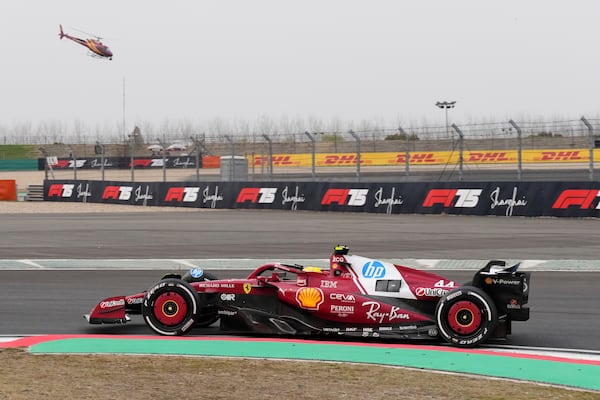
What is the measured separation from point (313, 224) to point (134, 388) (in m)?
19.8

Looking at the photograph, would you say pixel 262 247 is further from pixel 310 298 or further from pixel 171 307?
pixel 310 298

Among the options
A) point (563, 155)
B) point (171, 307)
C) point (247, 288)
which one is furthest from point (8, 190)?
point (247, 288)

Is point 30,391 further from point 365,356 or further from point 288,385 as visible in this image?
point 365,356

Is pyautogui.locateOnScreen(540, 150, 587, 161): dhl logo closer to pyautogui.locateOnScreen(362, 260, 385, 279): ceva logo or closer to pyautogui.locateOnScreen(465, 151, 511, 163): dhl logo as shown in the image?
pyautogui.locateOnScreen(465, 151, 511, 163): dhl logo

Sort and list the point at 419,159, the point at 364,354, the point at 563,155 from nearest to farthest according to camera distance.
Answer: the point at 364,354
the point at 563,155
the point at 419,159

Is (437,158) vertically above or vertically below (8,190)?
above

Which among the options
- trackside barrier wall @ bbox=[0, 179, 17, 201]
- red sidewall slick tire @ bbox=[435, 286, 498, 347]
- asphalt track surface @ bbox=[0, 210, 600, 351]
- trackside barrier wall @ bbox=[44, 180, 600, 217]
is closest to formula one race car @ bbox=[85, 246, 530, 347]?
red sidewall slick tire @ bbox=[435, 286, 498, 347]

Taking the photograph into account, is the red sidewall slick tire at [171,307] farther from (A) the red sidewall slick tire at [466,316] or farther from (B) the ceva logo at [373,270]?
(A) the red sidewall slick tire at [466,316]

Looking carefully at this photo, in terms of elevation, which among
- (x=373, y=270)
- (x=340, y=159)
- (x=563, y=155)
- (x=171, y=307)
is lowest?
(x=171, y=307)

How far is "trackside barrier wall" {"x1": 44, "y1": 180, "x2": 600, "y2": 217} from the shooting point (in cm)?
2758

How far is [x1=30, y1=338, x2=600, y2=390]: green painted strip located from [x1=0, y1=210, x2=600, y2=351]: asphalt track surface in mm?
915

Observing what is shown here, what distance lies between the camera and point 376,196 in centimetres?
3134

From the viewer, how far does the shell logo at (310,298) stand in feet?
32.8

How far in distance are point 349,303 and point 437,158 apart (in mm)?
41866
